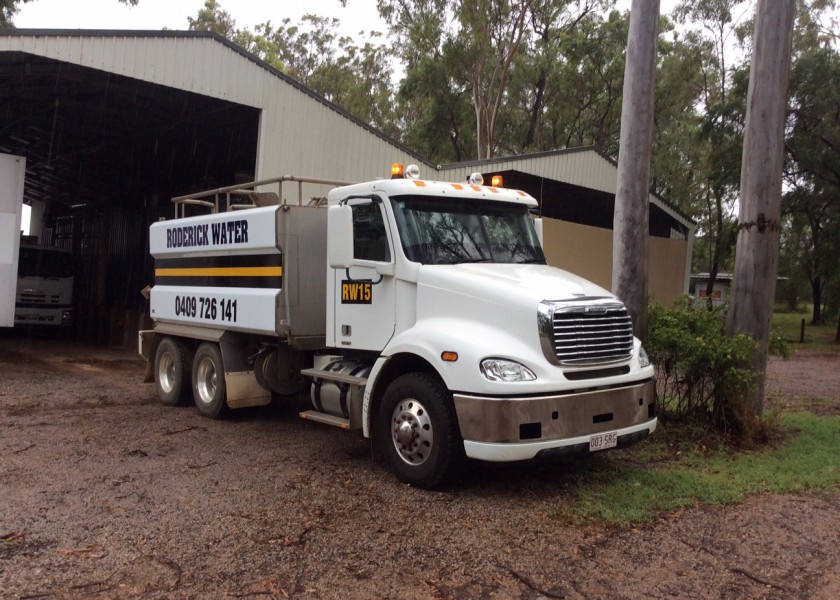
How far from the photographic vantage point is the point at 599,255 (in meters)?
20.8

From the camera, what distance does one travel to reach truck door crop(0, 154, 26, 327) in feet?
44.3

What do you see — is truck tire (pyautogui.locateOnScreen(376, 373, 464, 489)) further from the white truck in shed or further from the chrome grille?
the chrome grille

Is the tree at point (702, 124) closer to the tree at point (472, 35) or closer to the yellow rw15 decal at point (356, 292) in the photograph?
the tree at point (472, 35)

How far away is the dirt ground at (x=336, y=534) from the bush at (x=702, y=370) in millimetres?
1558

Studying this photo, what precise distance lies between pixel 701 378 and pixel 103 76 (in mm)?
11367

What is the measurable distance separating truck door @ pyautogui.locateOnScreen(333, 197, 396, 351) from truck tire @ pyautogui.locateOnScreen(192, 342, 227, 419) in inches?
96.5

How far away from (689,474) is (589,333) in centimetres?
A: 181

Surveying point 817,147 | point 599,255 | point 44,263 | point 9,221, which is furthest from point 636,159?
point 817,147

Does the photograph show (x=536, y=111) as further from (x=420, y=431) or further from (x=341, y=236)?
(x=420, y=431)

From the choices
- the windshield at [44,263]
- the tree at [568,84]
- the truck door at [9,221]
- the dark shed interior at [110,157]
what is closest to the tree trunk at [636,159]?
the dark shed interior at [110,157]

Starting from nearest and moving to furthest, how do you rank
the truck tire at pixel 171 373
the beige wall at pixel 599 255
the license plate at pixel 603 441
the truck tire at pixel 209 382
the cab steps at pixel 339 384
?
the license plate at pixel 603 441, the cab steps at pixel 339 384, the truck tire at pixel 209 382, the truck tire at pixel 171 373, the beige wall at pixel 599 255

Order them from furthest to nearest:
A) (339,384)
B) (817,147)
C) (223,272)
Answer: (817,147), (223,272), (339,384)

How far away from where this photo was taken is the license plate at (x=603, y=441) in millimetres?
5641

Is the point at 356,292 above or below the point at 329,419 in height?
above
